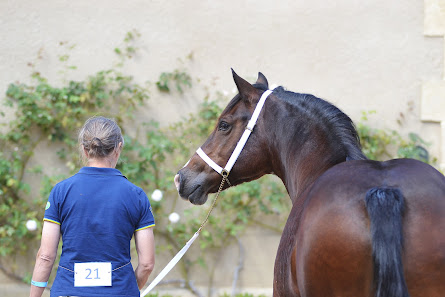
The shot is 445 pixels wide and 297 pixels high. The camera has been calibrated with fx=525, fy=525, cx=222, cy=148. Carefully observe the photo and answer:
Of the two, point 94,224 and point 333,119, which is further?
point 333,119

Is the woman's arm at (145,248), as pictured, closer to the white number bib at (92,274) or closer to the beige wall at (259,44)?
the white number bib at (92,274)

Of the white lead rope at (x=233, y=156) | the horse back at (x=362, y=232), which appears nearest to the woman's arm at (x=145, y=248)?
the white lead rope at (x=233, y=156)

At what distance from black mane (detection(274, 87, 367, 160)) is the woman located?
1.01m

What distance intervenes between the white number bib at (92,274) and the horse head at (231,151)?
3.45ft

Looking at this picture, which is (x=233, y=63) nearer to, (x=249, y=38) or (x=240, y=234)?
(x=249, y=38)

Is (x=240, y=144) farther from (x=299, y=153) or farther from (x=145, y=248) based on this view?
(x=145, y=248)

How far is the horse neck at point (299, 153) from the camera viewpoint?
2.63 m

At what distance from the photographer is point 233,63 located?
5.58 metres

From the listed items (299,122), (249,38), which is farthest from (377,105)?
(299,122)

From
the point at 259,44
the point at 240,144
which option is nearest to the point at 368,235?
the point at 240,144

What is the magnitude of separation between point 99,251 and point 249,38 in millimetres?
3845

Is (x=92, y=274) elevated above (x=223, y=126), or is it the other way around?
(x=223, y=126)

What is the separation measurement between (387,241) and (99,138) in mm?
1226

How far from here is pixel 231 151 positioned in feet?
9.95
